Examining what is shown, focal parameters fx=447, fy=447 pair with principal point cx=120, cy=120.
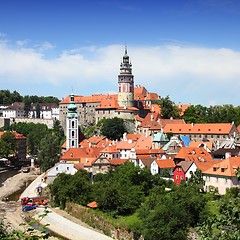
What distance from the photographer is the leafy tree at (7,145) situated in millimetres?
66231

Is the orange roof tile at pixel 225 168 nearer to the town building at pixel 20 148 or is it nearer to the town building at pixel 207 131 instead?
the town building at pixel 207 131

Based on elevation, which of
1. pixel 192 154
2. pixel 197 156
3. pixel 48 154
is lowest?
pixel 48 154

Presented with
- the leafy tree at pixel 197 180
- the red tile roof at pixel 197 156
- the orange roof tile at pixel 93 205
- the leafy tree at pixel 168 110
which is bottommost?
the orange roof tile at pixel 93 205

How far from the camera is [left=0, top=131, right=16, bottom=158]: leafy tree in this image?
66231 mm

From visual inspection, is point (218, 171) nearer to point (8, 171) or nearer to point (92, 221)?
point (92, 221)

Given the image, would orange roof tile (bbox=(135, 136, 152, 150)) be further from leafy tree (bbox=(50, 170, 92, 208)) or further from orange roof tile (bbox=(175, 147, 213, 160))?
leafy tree (bbox=(50, 170, 92, 208))

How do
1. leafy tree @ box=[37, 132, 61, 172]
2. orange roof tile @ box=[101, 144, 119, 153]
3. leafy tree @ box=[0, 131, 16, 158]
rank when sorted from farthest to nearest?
leafy tree @ box=[0, 131, 16, 158] < leafy tree @ box=[37, 132, 61, 172] < orange roof tile @ box=[101, 144, 119, 153]

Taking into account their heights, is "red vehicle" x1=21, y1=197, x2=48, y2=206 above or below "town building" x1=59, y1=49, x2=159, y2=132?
below

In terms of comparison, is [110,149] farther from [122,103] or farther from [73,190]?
[122,103]

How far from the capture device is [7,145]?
2633 inches

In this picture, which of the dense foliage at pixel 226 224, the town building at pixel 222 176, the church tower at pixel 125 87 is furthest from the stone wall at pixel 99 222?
the church tower at pixel 125 87

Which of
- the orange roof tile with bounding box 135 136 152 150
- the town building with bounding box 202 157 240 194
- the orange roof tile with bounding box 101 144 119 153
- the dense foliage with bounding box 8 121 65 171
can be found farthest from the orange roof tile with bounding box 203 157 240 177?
the dense foliage with bounding box 8 121 65 171

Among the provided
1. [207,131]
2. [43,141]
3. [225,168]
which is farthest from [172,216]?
[207,131]

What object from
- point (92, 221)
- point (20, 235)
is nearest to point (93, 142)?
point (92, 221)
